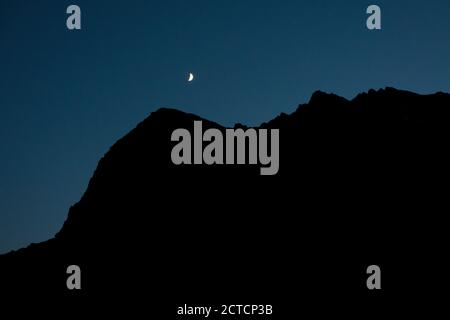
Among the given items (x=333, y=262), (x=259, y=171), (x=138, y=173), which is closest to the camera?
(x=333, y=262)

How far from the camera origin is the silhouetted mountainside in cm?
4156

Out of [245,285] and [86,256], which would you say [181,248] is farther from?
[86,256]

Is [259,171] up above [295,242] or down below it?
above

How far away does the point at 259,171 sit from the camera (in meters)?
51.8

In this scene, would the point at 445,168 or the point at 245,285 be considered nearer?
the point at 245,285

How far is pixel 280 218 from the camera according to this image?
159ft

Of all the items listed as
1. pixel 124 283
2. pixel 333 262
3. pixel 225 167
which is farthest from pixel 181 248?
pixel 333 262

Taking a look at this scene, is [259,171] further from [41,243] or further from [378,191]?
[41,243]

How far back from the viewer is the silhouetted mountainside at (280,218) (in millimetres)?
41562

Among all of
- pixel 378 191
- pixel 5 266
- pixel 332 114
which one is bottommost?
pixel 5 266

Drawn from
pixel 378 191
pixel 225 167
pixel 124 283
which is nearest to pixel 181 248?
pixel 124 283
